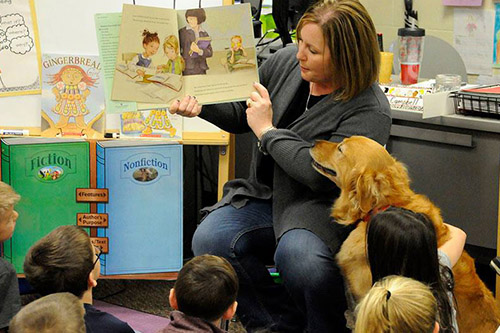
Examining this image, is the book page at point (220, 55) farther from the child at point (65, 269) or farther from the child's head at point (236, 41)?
the child at point (65, 269)

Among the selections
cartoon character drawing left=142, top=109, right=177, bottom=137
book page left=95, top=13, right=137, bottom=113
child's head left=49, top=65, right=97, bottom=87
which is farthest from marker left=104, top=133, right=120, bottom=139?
book page left=95, top=13, right=137, bottom=113

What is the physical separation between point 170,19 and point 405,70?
114 centimetres

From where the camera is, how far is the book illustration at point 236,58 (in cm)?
257

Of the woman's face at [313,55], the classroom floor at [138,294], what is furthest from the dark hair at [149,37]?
the classroom floor at [138,294]

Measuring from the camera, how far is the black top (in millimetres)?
2111

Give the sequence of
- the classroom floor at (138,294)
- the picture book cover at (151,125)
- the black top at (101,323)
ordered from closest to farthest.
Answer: the black top at (101,323) < the picture book cover at (151,125) < the classroom floor at (138,294)

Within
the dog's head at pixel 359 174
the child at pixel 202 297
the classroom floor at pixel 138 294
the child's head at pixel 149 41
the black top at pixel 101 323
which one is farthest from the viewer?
the classroom floor at pixel 138 294

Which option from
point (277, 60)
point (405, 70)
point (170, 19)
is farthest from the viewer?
point (405, 70)

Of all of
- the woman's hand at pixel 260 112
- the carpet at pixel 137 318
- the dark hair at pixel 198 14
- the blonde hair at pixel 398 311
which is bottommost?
the carpet at pixel 137 318

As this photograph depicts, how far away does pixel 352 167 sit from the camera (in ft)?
7.79

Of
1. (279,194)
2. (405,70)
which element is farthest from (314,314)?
(405,70)

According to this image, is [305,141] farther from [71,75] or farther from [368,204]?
[71,75]

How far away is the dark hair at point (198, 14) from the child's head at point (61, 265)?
31.5 inches

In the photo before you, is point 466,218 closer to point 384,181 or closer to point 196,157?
point 384,181
